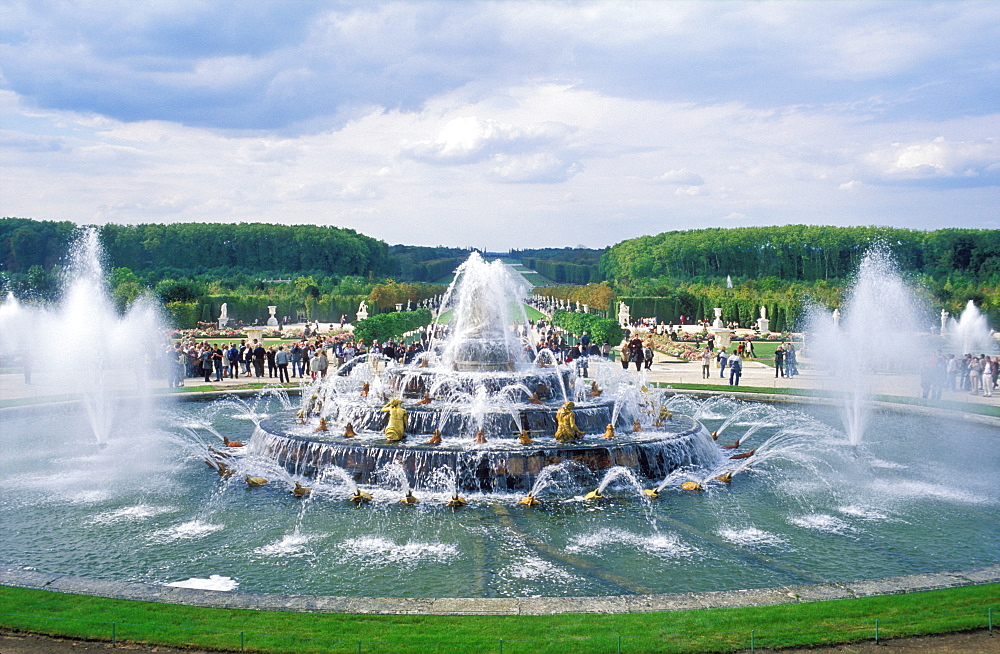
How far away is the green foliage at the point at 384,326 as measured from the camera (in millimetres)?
46031

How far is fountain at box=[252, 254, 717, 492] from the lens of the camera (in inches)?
614

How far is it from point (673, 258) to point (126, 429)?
115 meters

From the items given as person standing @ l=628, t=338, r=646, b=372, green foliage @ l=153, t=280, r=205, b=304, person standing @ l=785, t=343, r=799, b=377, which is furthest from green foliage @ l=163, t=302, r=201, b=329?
person standing @ l=785, t=343, r=799, b=377

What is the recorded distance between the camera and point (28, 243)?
106250 millimetres

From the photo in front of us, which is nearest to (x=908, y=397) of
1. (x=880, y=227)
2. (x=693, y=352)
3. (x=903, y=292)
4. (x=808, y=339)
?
(x=693, y=352)

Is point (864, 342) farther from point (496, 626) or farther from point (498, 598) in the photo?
point (496, 626)

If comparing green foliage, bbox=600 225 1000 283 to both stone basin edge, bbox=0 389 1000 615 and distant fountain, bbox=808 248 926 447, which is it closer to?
distant fountain, bbox=808 248 926 447

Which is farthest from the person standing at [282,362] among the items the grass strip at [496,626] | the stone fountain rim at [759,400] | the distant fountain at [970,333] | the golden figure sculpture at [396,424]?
the distant fountain at [970,333]

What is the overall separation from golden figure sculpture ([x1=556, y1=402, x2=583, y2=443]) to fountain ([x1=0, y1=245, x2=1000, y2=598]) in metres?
0.35

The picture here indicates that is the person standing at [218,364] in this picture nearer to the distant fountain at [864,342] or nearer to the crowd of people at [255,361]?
the crowd of people at [255,361]

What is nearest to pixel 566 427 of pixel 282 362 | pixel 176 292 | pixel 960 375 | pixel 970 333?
pixel 282 362

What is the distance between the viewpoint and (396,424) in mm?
16797

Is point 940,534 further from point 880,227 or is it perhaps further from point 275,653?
point 880,227

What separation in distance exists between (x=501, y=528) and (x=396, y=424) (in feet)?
14.8
